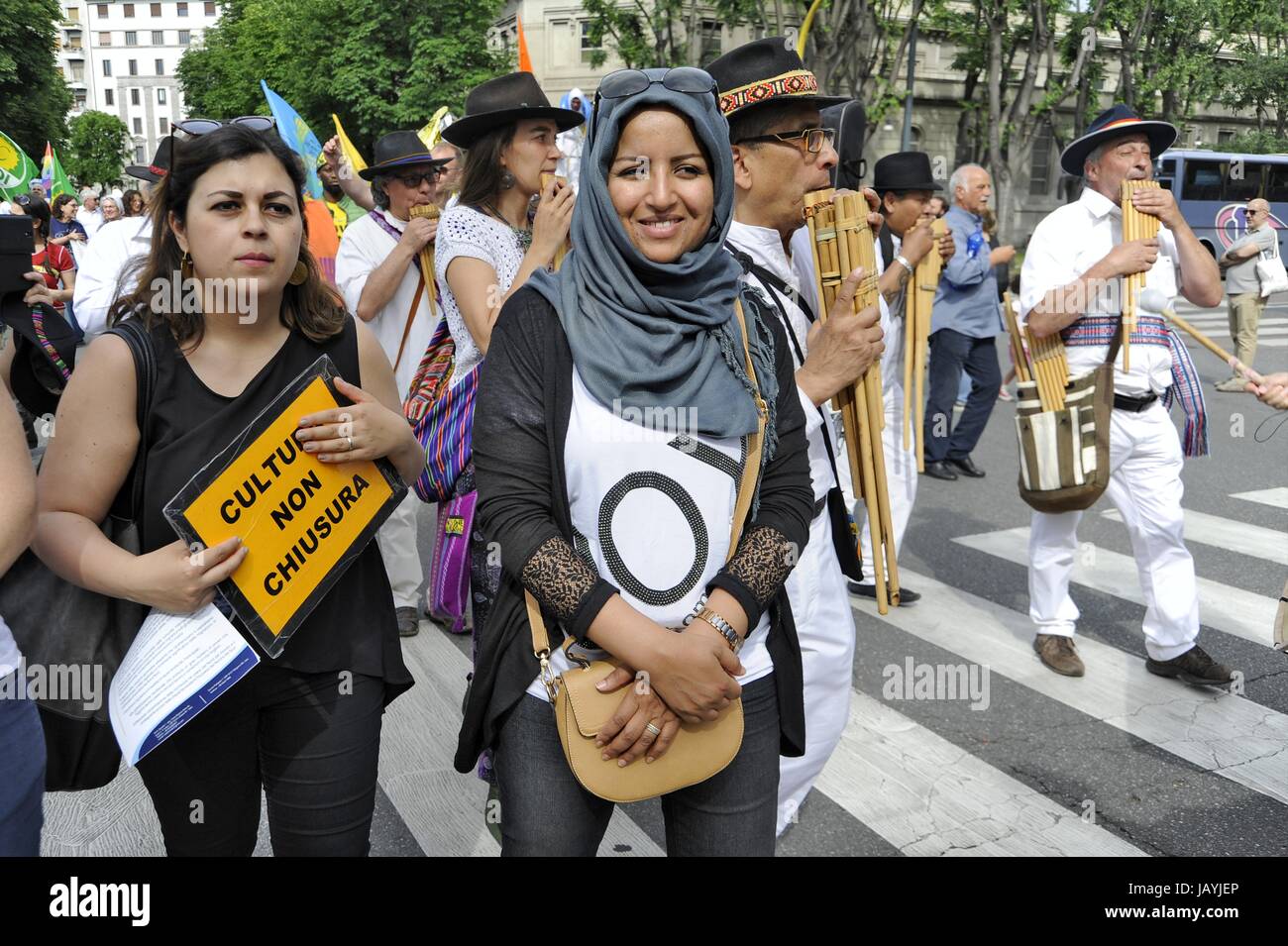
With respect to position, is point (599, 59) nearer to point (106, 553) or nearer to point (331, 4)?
point (331, 4)

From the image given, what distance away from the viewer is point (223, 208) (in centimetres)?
225

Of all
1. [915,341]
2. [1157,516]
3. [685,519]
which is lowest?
[1157,516]

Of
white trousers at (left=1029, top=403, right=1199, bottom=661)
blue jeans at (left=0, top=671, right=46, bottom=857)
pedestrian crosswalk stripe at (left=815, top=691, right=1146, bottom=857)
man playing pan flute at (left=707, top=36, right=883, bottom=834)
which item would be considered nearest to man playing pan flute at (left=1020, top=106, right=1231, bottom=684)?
white trousers at (left=1029, top=403, right=1199, bottom=661)

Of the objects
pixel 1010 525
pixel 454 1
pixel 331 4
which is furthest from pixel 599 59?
pixel 1010 525

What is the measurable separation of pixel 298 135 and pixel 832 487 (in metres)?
8.44

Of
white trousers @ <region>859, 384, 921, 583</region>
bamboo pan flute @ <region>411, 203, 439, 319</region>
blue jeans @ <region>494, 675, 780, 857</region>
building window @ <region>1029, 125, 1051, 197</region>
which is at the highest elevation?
building window @ <region>1029, 125, 1051, 197</region>

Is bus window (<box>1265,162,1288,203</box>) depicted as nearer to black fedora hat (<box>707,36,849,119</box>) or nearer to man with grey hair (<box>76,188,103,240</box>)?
man with grey hair (<box>76,188,103,240</box>)

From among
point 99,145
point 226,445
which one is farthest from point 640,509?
point 99,145

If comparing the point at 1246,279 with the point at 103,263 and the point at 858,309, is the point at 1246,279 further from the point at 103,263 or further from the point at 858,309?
the point at 103,263

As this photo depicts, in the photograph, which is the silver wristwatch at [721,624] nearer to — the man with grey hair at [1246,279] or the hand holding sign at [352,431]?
the hand holding sign at [352,431]

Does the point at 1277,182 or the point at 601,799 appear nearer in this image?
the point at 601,799

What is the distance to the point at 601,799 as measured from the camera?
85.4 inches

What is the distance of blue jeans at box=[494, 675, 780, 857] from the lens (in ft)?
6.95

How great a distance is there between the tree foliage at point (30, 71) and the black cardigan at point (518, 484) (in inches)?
1888
